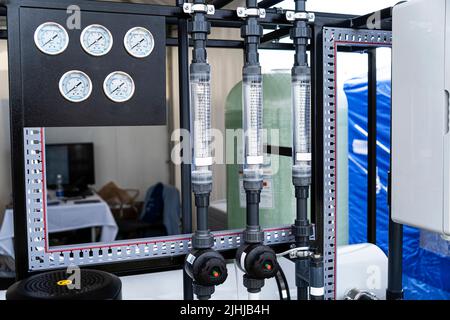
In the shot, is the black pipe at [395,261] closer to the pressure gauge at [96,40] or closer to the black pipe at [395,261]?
the black pipe at [395,261]

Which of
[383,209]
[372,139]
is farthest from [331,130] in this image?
[383,209]

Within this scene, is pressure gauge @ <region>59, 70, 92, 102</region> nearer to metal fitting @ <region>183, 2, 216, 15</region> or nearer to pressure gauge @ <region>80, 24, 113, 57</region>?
pressure gauge @ <region>80, 24, 113, 57</region>

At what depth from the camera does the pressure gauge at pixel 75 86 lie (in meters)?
1.10

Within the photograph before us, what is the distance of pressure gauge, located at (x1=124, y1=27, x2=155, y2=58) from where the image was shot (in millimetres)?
1151

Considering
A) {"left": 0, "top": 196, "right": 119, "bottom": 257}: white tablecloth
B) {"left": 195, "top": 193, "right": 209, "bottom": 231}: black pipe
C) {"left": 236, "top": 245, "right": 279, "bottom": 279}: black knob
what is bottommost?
{"left": 0, "top": 196, "right": 119, "bottom": 257}: white tablecloth

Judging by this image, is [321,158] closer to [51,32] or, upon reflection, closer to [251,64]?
[251,64]

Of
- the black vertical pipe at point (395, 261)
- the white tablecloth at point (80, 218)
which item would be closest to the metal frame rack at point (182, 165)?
the black vertical pipe at point (395, 261)

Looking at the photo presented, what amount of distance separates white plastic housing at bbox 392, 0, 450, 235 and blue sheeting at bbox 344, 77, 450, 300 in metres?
0.87

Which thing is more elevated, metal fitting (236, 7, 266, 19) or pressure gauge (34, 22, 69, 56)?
metal fitting (236, 7, 266, 19)

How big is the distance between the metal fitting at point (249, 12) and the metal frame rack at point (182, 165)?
0.03 meters

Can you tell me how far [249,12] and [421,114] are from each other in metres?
0.47

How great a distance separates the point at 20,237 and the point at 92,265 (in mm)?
184

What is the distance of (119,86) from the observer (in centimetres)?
114

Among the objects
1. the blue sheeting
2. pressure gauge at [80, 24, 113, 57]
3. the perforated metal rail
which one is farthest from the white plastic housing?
the blue sheeting
